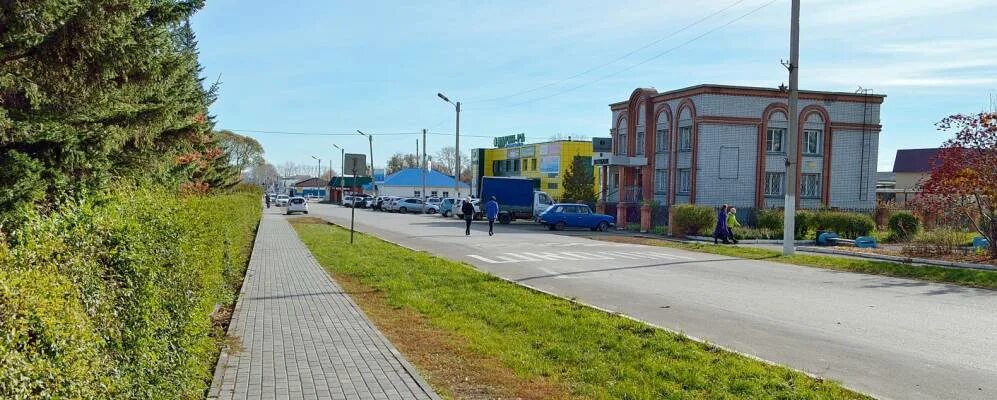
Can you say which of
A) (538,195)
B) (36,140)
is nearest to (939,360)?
(36,140)

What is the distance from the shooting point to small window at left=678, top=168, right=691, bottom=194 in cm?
4150

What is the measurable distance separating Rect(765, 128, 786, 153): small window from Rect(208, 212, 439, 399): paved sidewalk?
3457 centimetres

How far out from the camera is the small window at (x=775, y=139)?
41438 millimetres

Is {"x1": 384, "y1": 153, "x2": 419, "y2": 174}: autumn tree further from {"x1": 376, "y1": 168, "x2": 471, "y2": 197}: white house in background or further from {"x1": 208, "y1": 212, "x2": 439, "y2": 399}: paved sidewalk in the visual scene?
{"x1": 208, "y1": 212, "x2": 439, "y2": 399}: paved sidewalk

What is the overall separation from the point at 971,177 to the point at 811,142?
24.1 metres

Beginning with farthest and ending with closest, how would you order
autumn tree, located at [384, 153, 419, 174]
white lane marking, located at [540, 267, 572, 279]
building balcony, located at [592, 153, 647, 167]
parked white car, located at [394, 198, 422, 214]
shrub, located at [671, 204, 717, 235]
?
1. autumn tree, located at [384, 153, 419, 174]
2. parked white car, located at [394, 198, 422, 214]
3. building balcony, located at [592, 153, 647, 167]
4. shrub, located at [671, 204, 717, 235]
5. white lane marking, located at [540, 267, 572, 279]

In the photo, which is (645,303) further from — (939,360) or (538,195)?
(538,195)

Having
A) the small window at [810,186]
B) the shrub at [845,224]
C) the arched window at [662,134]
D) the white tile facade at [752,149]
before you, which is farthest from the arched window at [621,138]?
the shrub at [845,224]

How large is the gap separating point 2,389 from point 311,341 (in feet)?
18.6

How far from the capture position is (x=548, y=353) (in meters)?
7.62

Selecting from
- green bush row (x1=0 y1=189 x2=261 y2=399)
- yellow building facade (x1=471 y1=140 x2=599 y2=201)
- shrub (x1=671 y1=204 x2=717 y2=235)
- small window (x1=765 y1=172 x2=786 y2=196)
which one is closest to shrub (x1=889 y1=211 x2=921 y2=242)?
shrub (x1=671 y1=204 x2=717 y2=235)

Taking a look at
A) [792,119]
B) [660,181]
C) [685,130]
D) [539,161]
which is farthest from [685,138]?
[539,161]

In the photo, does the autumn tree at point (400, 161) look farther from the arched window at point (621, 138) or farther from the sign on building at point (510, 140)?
the arched window at point (621, 138)

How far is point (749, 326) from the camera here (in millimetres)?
9492
